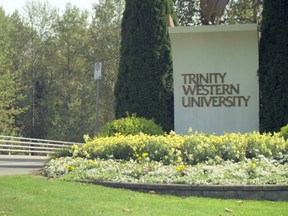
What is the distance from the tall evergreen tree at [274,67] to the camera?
51.2 feet

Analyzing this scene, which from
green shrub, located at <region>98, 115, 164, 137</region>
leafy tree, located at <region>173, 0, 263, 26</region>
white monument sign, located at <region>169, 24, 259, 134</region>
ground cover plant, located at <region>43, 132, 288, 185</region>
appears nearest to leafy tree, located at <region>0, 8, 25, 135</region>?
leafy tree, located at <region>173, 0, 263, 26</region>

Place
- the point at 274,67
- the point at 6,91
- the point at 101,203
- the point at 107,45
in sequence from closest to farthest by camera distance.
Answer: the point at 101,203, the point at 274,67, the point at 6,91, the point at 107,45

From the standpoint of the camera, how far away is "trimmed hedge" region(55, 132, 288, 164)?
10.5m

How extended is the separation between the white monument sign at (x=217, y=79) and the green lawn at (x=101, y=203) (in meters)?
8.77

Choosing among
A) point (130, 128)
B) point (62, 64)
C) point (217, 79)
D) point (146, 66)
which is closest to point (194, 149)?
point (130, 128)

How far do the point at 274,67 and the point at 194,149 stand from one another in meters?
6.42

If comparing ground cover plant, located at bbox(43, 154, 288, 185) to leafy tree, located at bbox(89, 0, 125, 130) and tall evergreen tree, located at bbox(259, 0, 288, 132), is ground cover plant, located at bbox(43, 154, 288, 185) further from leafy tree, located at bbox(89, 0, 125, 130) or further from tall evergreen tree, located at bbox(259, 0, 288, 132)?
leafy tree, located at bbox(89, 0, 125, 130)

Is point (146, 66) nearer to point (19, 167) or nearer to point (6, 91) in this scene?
point (19, 167)

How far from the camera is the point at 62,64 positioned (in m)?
47.0

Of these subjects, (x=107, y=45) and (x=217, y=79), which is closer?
(x=217, y=79)

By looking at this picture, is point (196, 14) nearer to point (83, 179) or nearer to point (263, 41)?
point (263, 41)

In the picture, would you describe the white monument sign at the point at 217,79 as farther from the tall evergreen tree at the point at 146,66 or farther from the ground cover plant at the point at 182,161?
the ground cover plant at the point at 182,161

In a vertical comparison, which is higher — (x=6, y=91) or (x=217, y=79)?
(x=6, y=91)

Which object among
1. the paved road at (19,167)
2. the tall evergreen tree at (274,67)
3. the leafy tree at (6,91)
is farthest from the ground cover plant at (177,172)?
the leafy tree at (6,91)
